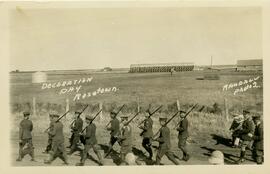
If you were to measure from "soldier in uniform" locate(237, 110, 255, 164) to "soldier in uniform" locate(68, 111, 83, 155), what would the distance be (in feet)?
1.02

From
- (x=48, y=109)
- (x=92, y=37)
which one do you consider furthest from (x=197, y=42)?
(x=48, y=109)

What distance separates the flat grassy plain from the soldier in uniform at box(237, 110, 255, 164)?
0.06 feet

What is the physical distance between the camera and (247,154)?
792 millimetres

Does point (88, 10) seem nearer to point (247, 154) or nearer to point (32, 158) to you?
point (32, 158)

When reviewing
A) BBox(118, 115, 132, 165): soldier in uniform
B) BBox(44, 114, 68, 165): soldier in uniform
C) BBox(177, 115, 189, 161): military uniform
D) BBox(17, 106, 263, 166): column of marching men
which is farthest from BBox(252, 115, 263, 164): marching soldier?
BBox(44, 114, 68, 165): soldier in uniform

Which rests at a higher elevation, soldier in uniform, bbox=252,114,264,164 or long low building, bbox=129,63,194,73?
long low building, bbox=129,63,194,73

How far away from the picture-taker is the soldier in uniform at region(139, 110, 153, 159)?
788 mm

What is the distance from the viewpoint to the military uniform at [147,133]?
31.0 inches

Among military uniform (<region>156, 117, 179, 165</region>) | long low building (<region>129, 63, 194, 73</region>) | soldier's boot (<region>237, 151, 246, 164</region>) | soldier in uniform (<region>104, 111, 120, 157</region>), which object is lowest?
soldier's boot (<region>237, 151, 246, 164</region>)

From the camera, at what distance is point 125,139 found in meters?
0.79

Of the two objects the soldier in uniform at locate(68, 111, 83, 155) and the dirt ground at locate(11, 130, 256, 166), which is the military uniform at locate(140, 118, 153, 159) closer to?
the dirt ground at locate(11, 130, 256, 166)

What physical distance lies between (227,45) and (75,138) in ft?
1.12

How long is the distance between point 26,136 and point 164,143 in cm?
26
